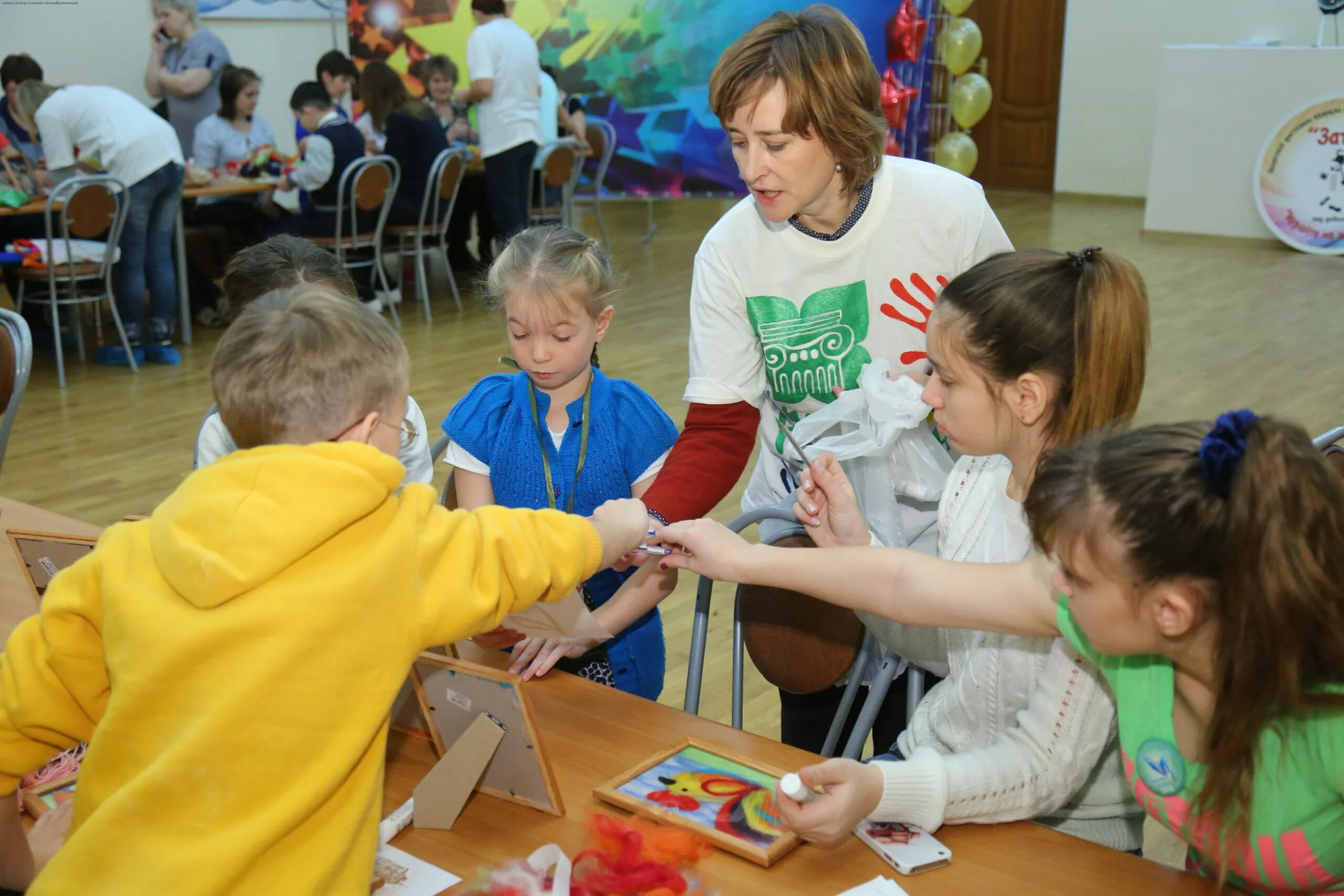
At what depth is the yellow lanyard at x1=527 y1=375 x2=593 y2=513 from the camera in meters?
2.05

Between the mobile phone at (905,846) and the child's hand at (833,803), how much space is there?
0.03 metres

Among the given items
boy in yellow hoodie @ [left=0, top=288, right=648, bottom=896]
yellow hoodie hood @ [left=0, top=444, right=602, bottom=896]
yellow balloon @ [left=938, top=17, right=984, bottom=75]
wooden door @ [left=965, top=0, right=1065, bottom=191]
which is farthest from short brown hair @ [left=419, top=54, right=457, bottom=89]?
yellow hoodie hood @ [left=0, top=444, right=602, bottom=896]

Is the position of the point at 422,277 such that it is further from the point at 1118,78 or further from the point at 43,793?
the point at 1118,78

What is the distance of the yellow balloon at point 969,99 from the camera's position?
31.0 ft

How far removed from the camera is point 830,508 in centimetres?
175

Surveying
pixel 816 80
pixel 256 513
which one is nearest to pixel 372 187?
pixel 816 80

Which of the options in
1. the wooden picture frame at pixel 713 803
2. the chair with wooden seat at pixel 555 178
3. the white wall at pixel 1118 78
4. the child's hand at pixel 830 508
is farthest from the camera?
the white wall at pixel 1118 78

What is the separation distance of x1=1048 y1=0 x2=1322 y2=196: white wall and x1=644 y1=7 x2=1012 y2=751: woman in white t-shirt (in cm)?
962

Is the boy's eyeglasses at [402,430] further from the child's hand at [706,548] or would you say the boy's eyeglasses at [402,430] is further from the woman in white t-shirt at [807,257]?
the woman in white t-shirt at [807,257]

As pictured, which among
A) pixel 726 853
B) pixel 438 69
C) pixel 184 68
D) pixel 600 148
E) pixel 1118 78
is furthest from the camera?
pixel 1118 78

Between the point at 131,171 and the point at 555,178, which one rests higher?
the point at 131,171

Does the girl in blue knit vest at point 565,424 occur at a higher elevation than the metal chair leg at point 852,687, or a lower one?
higher

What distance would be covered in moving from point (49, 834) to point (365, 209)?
6.00m

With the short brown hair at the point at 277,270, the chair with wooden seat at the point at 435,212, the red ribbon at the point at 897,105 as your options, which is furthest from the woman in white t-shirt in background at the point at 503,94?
the short brown hair at the point at 277,270
